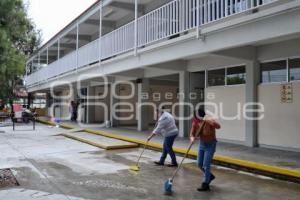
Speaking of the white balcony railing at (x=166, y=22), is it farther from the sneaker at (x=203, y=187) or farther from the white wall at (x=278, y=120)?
the sneaker at (x=203, y=187)

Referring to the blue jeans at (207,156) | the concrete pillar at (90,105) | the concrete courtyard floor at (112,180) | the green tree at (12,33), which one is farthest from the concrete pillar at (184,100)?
the concrete pillar at (90,105)

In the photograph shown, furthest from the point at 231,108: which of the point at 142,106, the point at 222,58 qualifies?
the point at 142,106

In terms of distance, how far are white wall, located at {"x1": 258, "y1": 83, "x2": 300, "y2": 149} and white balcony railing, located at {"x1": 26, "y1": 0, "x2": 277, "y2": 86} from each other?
9.42 ft

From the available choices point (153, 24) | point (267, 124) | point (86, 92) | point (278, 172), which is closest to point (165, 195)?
point (278, 172)

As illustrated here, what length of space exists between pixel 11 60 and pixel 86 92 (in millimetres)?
21217

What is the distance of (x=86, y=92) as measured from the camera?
28.1 metres

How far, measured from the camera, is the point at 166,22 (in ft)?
39.8

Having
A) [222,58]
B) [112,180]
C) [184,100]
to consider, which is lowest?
[112,180]

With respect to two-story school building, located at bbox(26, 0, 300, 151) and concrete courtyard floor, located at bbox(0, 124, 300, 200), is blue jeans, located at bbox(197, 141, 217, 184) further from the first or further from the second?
two-story school building, located at bbox(26, 0, 300, 151)

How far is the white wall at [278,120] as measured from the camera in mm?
11352

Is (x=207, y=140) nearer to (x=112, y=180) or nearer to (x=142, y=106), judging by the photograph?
(x=112, y=180)

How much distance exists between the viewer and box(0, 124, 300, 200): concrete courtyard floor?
291 inches

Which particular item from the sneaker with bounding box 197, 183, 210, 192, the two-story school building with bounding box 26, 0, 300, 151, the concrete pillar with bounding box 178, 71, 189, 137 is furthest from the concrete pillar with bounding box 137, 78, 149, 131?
the sneaker with bounding box 197, 183, 210, 192

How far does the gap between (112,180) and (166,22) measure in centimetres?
560
